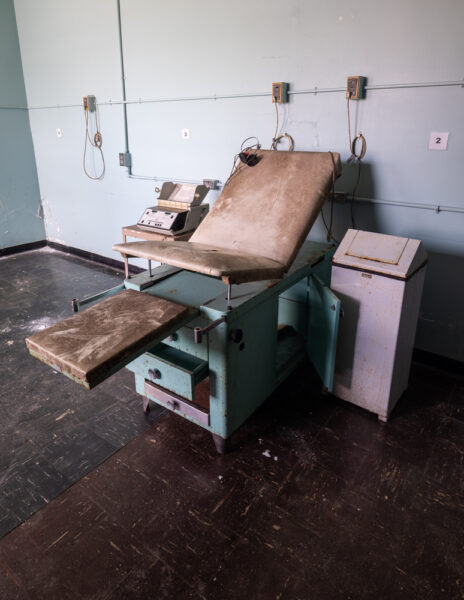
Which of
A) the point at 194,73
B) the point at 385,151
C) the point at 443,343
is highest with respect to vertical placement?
the point at 194,73

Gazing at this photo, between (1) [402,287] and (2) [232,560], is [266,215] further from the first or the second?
(2) [232,560]

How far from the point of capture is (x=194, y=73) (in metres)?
3.09

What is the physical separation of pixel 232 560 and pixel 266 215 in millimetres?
1514

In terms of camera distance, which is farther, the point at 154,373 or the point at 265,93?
the point at 265,93

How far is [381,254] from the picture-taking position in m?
1.97

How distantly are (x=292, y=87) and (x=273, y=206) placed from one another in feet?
3.40

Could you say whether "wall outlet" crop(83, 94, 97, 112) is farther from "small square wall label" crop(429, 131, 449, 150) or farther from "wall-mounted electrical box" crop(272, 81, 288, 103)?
"small square wall label" crop(429, 131, 449, 150)

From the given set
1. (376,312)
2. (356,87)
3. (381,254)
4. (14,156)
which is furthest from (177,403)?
(14,156)

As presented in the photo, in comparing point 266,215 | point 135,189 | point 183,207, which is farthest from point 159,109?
point 266,215

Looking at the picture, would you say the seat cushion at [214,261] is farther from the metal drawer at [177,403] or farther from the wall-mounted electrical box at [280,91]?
the wall-mounted electrical box at [280,91]

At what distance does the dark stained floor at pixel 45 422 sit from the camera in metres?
1.72

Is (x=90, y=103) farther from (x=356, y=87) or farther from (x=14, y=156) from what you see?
(x=356, y=87)

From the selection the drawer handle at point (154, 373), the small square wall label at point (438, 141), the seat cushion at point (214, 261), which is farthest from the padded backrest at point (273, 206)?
the drawer handle at point (154, 373)

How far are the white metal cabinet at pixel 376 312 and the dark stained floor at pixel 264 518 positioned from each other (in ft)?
0.58
